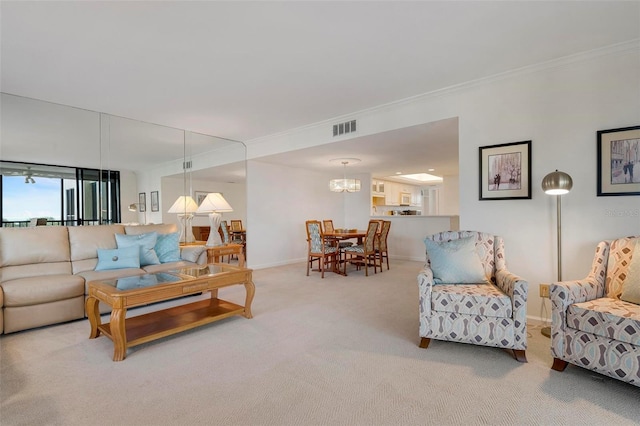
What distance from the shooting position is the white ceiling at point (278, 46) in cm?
222

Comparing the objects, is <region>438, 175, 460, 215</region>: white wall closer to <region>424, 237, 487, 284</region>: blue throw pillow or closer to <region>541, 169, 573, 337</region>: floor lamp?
<region>541, 169, 573, 337</region>: floor lamp

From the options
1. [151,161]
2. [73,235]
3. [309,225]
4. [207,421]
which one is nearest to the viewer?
[207,421]

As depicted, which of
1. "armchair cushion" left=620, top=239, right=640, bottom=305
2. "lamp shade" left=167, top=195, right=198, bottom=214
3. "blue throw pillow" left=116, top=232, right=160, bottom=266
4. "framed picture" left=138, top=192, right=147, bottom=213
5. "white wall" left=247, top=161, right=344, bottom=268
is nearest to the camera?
"armchair cushion" left=620, top=239, right=640, bottom=305

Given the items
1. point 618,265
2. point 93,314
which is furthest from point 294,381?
point 618,265

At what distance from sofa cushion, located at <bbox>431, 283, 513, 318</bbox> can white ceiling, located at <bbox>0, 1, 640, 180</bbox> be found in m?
2.05

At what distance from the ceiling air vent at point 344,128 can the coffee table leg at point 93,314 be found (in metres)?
3.50

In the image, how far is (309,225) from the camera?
573 centimetres

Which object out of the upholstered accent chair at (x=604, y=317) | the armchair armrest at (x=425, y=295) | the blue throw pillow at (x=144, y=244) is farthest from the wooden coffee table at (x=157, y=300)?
the upholstered accent chair at (x=604, y=317)

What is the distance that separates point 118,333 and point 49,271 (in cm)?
178

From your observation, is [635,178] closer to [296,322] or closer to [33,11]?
[296,322]

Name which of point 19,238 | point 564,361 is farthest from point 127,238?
point 564,361

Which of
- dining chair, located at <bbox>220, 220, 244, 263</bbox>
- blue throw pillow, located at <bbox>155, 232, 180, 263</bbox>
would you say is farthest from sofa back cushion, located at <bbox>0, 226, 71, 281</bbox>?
dining chair, located at <bbox>220, 220, 244, 263</bbox>

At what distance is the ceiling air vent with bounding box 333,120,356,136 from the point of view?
14.6 feet

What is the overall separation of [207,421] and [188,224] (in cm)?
406
